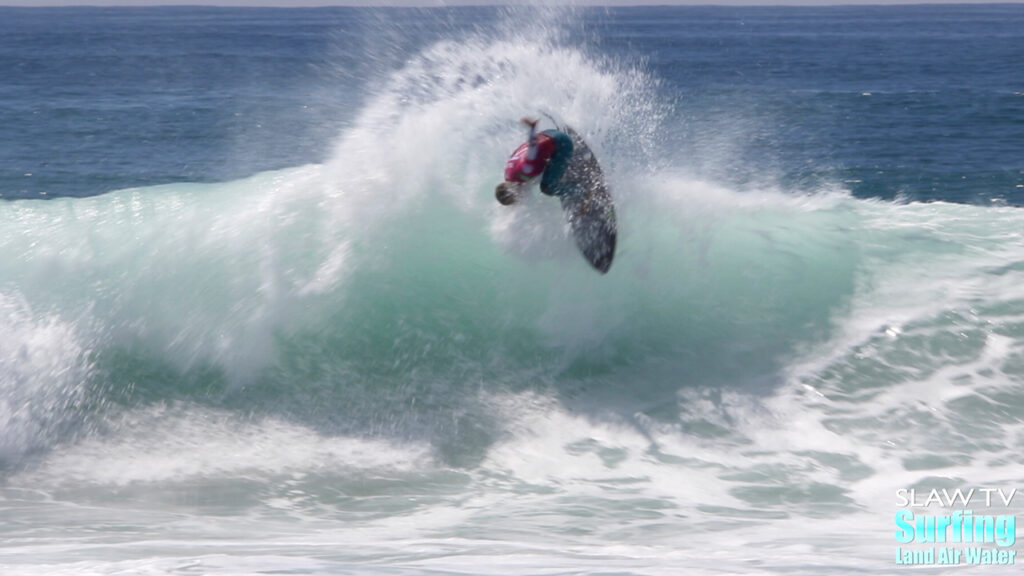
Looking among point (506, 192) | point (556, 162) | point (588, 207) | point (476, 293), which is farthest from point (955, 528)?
point (476, 293)

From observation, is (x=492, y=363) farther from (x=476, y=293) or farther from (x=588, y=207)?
(x=588, y=207)

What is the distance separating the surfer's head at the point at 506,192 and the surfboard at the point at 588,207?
1.47ft

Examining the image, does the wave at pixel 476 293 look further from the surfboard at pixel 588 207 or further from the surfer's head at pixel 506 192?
the surfer's head at pixel 506 192

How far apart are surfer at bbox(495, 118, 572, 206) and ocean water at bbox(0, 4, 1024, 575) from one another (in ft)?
1.05

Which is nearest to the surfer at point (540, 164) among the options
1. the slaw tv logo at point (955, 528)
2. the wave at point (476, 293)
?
the wave at point (476, 293)

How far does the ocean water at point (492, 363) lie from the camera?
22.7 ft

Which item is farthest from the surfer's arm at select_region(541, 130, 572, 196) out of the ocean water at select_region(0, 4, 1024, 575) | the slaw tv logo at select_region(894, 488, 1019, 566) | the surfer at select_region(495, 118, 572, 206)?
the slaw tv logo at select_region(894, 488, 1019, 566)

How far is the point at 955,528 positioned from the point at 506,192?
Answer: 4.88m

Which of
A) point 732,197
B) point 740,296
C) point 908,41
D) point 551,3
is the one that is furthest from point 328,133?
point 908,41

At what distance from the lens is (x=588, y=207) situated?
A: 9727mm

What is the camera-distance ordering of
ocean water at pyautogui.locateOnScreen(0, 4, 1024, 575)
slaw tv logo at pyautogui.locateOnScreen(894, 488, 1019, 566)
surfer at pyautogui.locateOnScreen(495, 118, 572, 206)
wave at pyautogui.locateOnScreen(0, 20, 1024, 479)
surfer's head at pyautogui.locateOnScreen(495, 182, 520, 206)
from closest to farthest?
1. slaw tv logo at pyautogui.locateOnScreen(894, 488, 1019, 566)
2. ocean water at pyautogui.locateOnScreen(0, 4, 1024, 575)
3. wave at pyautogui.locateOnScreen(0, 20, 1024, 479)
4. surfer at pyautogui.locateOnScreen(495, 118, 572, 206)
5. surfer's head at pyautogui.locateOnScreen(495, 182, 520, 206)

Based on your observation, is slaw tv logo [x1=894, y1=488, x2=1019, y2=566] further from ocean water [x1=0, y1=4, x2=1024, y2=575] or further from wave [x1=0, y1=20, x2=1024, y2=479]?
wave [x1=0, y1=20, x2=1024, y2=479]

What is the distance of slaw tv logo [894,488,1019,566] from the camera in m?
6.01

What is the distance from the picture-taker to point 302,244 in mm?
10133
